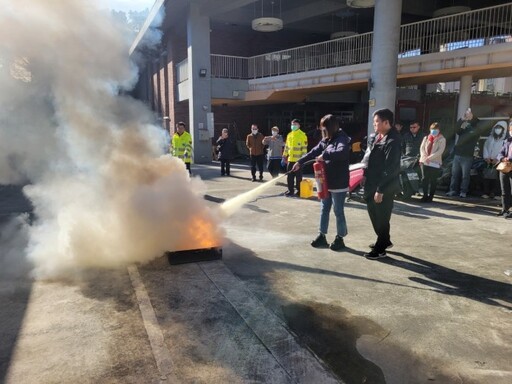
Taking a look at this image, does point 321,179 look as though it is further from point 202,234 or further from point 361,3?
point 361,3

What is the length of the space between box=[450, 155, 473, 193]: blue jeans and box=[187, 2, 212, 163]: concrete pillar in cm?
1175

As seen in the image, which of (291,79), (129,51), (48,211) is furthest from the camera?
(291,79)

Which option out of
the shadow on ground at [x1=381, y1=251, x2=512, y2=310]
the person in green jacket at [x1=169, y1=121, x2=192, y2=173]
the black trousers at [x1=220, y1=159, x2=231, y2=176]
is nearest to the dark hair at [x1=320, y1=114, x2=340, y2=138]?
the shadow on ground at [x1=381, y1=251, x2=512, y2=310]

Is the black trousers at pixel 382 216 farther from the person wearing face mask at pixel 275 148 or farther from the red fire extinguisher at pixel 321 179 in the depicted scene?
the person wearing face mask at pixel 275 148

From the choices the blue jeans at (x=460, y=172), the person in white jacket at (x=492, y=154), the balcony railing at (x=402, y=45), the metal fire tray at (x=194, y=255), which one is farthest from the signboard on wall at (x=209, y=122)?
the metal fire tray at (x=194, y=255)

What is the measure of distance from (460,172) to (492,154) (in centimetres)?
90

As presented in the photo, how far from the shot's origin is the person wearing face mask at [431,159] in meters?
8.56

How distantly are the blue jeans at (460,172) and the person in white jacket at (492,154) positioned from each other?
0.50 meters

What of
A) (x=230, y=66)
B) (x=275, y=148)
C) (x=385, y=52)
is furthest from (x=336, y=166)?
(x=230, y=66)

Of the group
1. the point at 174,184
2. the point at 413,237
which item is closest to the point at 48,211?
the point at 174,184

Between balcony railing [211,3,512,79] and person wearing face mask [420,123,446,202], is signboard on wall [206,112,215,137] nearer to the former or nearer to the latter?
balcony railing [211,3,512,79]

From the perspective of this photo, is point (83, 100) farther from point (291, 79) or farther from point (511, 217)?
point (291, 79)

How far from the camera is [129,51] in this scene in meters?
→ 5.48

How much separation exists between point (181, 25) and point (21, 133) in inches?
567
